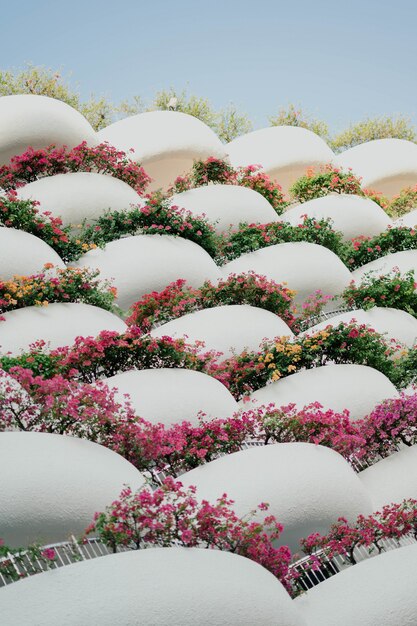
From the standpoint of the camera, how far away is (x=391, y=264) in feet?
51.5

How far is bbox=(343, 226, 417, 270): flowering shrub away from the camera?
16.6 m

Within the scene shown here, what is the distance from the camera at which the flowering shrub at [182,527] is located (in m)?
7.60

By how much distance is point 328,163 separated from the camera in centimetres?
2011

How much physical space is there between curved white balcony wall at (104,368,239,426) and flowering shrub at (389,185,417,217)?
10.9m

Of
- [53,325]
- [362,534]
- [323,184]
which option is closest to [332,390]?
[362,534]

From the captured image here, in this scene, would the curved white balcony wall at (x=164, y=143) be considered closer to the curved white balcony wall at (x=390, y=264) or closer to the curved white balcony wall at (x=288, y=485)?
the curved white balcony wall at (x=390, y=264)

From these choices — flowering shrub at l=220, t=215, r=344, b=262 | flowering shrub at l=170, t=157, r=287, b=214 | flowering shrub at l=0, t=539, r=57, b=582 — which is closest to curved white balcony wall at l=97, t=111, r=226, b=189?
flowering shrub at l=170, t=157, r=287, b=214

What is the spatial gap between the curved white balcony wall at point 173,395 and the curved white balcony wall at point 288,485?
97cm

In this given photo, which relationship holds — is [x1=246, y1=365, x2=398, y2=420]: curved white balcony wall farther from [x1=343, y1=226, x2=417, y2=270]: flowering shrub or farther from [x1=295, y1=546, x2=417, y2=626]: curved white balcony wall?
[x1=343, y1=226, x2=417, y2=270]: flowering shrub

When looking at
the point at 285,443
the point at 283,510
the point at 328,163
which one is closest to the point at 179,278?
the point at 285,443

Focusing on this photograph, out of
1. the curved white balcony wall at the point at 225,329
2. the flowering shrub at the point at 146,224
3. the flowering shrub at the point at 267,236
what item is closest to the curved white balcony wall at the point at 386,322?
the curved white balcony wall at the point at 225,329

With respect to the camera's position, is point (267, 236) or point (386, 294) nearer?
point (386, 294)

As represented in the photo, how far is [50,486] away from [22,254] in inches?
200

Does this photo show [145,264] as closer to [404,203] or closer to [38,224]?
[38,224]
